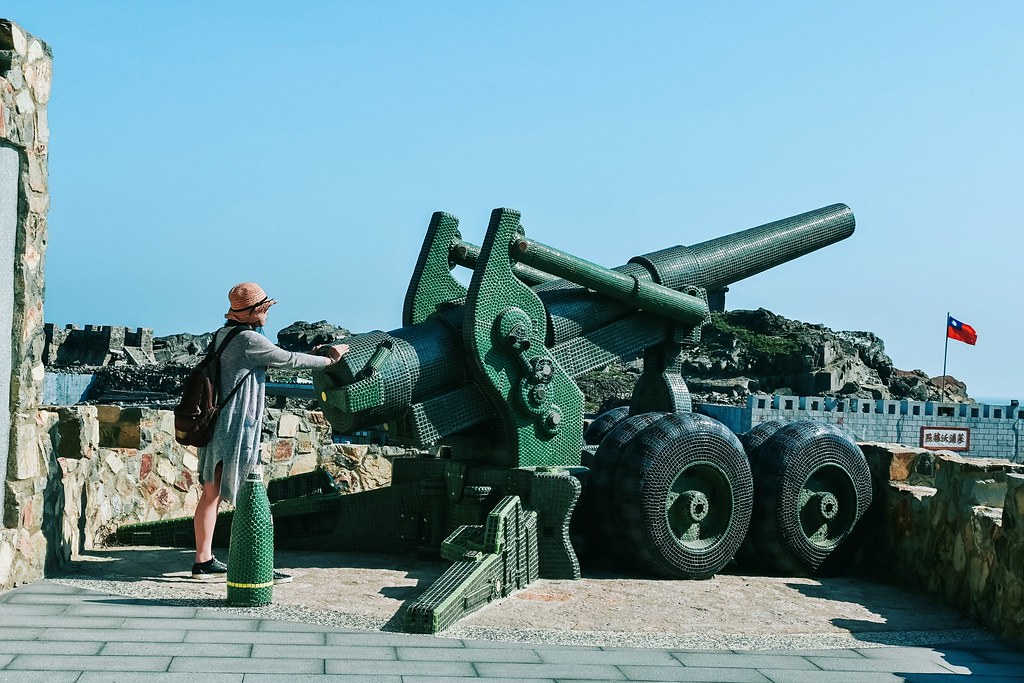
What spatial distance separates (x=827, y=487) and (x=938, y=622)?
1776 millimetres

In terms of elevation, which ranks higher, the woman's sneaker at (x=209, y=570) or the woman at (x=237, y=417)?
the woman at (x=237, y=417)

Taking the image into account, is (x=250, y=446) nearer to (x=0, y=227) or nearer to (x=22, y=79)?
(x=0, y=227)

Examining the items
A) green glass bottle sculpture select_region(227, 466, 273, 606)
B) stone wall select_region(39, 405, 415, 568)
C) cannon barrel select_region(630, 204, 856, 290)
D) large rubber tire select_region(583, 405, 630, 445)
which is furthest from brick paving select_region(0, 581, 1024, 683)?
large rubber tire select_region(583, 405, 630, 445)

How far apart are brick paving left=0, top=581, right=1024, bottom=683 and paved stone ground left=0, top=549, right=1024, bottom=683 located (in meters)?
0.01

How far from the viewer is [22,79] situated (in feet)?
20.6

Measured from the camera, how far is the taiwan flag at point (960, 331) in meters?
46.3

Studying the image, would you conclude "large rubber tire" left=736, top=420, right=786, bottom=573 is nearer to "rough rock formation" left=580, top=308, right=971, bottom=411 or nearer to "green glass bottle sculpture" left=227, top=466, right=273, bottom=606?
"green glass bottle sculpture" left=227, top=466, right=273, bottom=606

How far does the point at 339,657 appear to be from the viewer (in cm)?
489

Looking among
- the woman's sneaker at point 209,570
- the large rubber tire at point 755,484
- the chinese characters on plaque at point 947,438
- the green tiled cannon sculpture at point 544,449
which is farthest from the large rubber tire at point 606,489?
the chinese characters on plaque at point 947,438

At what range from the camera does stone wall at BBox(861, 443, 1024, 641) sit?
609 centimetres

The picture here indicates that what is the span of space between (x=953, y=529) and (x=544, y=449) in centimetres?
Result: 255

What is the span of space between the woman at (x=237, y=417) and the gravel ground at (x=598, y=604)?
37 cm

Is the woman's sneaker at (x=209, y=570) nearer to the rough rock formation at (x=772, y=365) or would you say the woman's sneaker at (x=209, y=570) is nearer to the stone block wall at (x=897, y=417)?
the stone block wall at (x=897, y=417)

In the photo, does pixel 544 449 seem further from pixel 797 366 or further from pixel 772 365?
pixel 772 365
